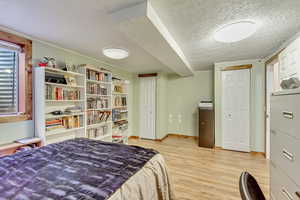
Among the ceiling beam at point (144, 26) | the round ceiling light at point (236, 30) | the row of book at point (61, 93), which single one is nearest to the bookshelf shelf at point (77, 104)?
the row of book at point (61, 93)

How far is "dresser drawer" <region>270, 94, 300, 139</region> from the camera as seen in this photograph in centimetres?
93

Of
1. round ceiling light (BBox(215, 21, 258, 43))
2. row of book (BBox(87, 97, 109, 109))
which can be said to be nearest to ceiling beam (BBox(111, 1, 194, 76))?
round ceiling light (BBox(215, 21, 258, 43))

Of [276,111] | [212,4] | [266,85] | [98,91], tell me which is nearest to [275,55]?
[266,85]

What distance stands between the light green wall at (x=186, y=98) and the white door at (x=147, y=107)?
2.59 feet

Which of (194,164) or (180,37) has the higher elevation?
(180,37)

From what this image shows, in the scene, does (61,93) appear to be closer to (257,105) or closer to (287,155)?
(287,155)

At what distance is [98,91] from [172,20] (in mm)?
2251

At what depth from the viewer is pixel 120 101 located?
3797mm

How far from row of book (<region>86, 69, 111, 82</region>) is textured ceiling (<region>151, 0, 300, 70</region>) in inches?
76.5

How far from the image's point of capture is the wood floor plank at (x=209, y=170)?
1791mm

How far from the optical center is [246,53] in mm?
2734

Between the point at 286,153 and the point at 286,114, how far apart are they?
32 cm

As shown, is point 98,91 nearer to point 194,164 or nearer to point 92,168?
point 92,168

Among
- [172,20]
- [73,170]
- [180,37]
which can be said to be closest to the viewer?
[73,170]
